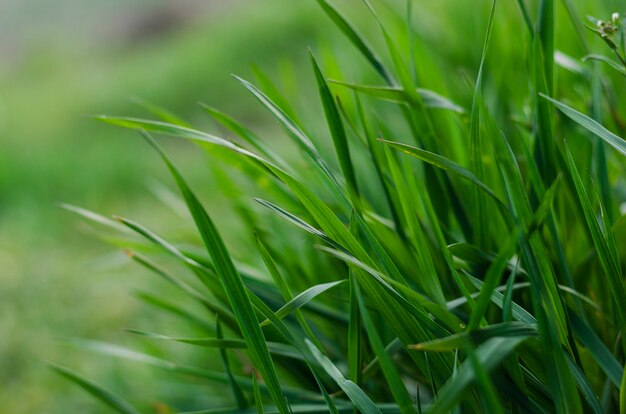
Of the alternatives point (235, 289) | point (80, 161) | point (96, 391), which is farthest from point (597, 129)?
point (80, 161)

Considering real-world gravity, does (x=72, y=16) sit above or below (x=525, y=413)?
below

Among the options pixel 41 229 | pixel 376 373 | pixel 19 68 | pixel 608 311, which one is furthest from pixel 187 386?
pixel 19 68

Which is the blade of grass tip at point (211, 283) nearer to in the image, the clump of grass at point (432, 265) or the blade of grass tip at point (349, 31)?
the clump of grass at point (432, 265)

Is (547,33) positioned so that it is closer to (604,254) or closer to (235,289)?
(604,254)

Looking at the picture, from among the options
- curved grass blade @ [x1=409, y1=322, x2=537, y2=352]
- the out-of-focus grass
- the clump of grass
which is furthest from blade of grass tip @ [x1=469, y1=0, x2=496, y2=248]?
the out-of-focus grass

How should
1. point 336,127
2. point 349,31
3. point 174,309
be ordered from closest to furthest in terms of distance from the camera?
point 336,127, point 349,31, point 174,309

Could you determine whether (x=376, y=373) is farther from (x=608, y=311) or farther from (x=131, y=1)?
(x=131, y=1)

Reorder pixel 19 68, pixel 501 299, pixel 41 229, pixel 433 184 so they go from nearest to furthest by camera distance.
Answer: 1. pixel 501 299
2. pixel 433 184
3. pixel 41 229
4. pixel 19 68

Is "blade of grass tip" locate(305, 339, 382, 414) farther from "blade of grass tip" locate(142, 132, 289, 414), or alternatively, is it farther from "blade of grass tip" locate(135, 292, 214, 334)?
"blade of grass tip" locate(135, 292, 214, 334)
